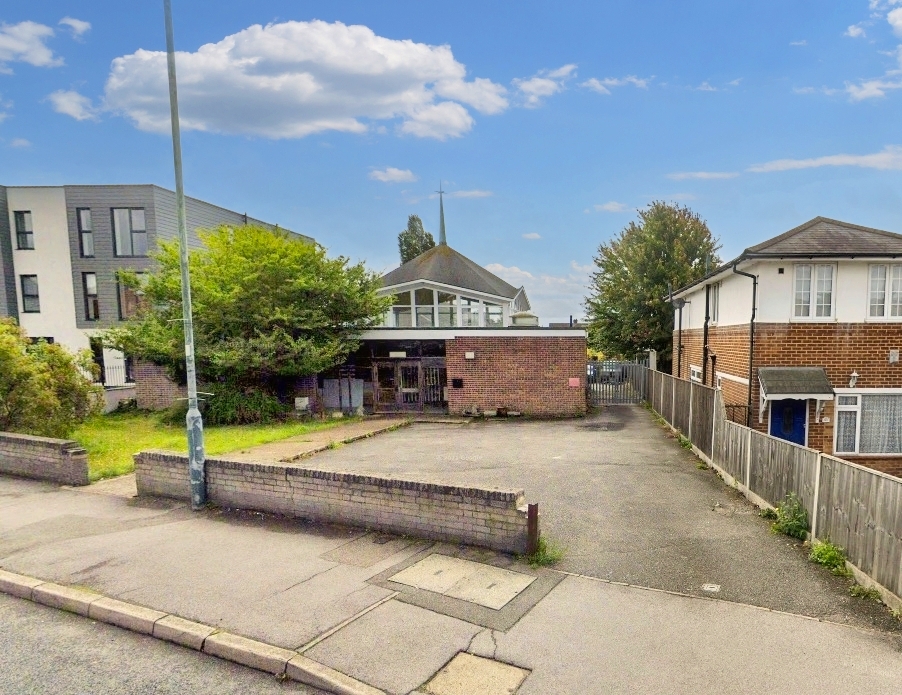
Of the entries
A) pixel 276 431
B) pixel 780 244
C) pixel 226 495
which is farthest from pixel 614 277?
pixel 226 495

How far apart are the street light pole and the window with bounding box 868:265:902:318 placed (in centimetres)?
1389

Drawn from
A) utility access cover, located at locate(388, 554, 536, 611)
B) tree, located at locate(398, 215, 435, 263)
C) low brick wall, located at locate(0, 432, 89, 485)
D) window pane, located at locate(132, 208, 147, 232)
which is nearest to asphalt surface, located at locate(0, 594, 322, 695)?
utility access cover, located at locate(388, 554, 536, 611)

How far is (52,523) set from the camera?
7906 millimetres

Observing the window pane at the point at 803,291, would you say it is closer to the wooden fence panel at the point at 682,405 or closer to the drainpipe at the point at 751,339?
the drainpipe at the point at 751,339

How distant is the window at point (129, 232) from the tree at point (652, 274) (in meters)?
22.5

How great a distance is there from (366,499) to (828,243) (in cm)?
1156

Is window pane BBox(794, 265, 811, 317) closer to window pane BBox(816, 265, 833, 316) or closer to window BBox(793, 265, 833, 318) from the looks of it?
window BBox(793, 265, 833, 318)

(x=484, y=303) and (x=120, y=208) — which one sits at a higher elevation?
(x=120, y=208)

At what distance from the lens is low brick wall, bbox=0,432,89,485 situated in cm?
1005

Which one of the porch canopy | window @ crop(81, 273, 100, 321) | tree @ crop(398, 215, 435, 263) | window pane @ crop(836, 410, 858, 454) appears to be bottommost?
window pane @ crop(836, 410, 858, 454)

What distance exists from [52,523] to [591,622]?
7.72 metres

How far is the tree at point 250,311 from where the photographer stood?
680 inches

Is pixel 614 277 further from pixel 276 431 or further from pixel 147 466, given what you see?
pixel 147 466

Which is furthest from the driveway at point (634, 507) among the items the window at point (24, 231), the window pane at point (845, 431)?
the window at point (24, 231)
